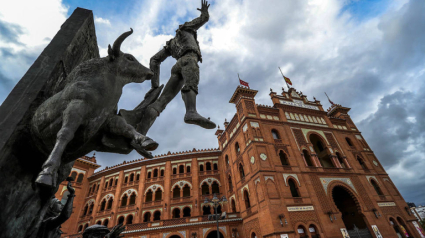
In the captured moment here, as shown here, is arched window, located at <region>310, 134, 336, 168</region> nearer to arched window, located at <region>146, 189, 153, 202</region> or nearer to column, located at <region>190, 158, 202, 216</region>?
column, located at <region>190, 158, 202, 216</region>

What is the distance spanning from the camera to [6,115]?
1102 millimetres

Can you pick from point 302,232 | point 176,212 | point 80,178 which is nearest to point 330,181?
point 302,232

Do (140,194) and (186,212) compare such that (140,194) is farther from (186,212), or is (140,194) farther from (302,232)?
(302,232)

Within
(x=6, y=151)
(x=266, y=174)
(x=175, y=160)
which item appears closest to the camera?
(x=6, y=151)

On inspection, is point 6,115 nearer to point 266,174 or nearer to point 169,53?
point 169,53

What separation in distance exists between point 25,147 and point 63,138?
0.42 m

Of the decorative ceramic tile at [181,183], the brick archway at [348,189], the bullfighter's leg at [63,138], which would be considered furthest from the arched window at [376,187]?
the bullfighter's leg at [63,138]

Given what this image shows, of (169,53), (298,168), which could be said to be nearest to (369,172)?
(298,168)

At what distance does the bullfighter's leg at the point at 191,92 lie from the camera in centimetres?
142

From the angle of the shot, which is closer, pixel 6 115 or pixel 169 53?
pixel 6 115

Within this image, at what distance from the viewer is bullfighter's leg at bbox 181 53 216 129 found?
1422 millimetres

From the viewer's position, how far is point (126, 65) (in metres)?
1.43

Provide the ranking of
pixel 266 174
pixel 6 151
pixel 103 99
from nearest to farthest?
pixel 6 151
pixel 103 99
pixel 266 174

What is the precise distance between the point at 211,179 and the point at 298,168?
975 cm
